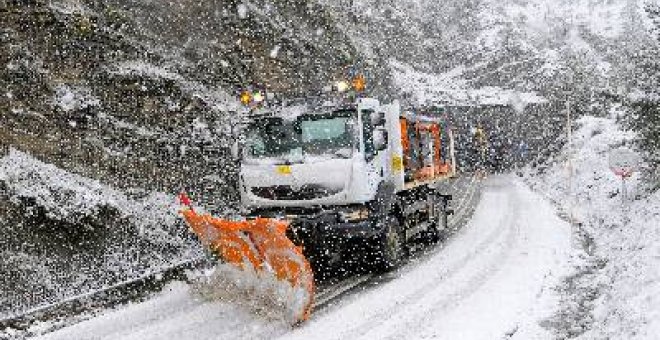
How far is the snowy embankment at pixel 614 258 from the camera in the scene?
288 inches

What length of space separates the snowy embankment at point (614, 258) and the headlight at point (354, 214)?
10.8 feet

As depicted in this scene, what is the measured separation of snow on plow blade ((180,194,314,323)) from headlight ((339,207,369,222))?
1828 mm

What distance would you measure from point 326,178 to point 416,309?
2644 mm

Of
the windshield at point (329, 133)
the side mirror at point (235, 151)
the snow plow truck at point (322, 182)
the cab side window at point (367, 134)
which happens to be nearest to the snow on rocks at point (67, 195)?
the side mirror at point (235, 151)

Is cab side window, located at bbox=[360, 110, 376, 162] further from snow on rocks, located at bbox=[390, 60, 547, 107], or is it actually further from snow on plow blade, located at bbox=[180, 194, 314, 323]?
snow on rocks, located at bbox=[390, 60, 547, 107]

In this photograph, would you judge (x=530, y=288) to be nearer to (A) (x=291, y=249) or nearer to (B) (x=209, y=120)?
(A) (x=291, y=249)

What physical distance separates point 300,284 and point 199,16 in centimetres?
1528

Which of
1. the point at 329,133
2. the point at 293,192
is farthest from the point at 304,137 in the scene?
the point at 293,192

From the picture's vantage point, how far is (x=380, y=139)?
1188 centimetres

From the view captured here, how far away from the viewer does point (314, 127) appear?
11.5 m

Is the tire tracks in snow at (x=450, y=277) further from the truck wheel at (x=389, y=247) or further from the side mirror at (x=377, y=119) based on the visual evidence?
the side mirror at (x=377, y=119)

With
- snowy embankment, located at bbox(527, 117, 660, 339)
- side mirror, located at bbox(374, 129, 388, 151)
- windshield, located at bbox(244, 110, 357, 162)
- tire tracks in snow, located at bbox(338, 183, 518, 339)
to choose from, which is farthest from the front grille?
snowy embankment, located at bbox(527, 117, 660, 339)

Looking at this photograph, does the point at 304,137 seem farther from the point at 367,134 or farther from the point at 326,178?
the point at 367,134

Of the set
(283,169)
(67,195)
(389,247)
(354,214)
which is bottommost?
(389,247)
